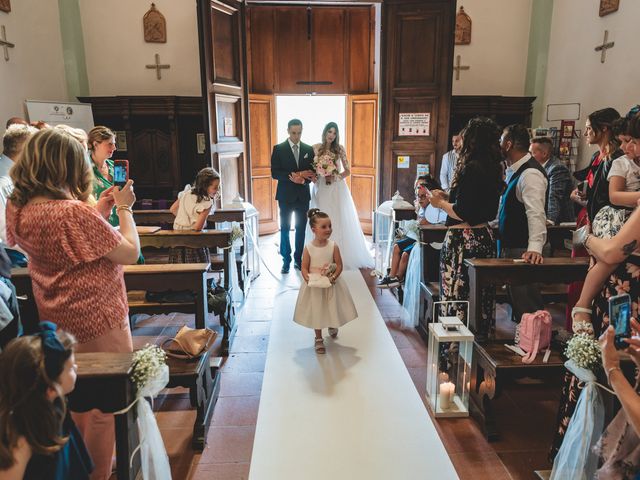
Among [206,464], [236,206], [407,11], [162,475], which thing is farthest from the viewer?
[407,11]

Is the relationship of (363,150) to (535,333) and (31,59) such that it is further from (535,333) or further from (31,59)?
(535,333)

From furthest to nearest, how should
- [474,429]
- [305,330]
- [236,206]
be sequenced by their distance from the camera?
[236,206], [305,330], [474,429]

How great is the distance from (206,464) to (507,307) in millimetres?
3458

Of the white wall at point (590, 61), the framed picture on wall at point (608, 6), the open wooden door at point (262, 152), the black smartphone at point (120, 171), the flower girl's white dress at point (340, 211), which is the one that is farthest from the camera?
the open wooden door at point (262, 152)

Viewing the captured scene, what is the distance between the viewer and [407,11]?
6.23 metres

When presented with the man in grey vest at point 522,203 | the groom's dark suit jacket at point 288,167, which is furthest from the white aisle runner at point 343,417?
the groom's dark suit jacket at point 288,167

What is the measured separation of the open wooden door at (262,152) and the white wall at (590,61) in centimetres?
411

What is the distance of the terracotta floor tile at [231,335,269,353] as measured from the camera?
4137 millimetres

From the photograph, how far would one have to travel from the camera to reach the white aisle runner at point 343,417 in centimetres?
263

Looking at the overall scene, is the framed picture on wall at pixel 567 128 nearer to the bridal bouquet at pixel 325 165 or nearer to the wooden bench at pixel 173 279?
the bridal bouquet at pixel 325 165

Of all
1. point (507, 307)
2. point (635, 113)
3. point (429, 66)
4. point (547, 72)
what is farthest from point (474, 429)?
point (547, 72)

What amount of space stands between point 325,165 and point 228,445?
3770 millimetres

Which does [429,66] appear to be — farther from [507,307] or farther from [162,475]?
[162,475]

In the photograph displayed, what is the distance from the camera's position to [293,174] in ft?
19.8
